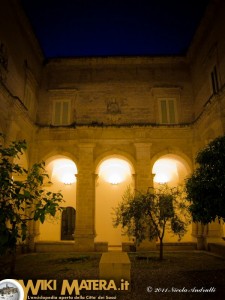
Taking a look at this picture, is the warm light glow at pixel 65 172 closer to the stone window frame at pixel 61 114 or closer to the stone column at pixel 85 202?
the stone window frame at pixel 61 114

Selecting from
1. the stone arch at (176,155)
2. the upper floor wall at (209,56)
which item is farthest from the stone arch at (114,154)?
the upper floor wall at (209,56)

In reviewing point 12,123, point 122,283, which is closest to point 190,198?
point 122,283

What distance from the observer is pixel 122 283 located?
254 inches

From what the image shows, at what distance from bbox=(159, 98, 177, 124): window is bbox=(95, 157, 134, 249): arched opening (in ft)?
14.0

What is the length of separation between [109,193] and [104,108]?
6415mm

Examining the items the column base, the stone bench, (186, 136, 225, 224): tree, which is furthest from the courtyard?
the column base

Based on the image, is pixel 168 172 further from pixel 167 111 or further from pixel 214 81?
pixel 214 81

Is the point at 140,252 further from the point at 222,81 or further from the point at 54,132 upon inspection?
the point at 222,81

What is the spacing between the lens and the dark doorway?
1817cm

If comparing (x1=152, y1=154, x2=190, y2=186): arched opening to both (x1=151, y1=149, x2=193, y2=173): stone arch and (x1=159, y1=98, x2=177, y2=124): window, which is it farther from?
(x1=159, y1=98, x2=177, y2=124): window

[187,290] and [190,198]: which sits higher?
[190,198]

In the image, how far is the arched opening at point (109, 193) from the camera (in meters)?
18.7

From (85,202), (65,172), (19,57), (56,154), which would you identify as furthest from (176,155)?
(19,57)

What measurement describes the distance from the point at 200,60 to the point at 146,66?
3.54m
